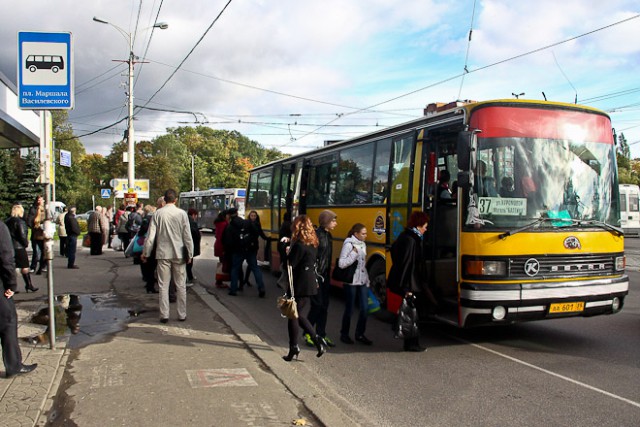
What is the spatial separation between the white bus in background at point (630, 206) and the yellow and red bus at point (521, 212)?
92.1 feet

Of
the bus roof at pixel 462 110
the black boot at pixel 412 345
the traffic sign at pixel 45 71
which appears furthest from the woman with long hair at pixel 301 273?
the traffic sign at pixel 45 71

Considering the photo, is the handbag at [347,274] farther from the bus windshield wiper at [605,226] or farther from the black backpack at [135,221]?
the black backpack at [135,221]

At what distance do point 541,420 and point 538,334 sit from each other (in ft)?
11.5

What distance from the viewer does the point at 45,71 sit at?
6.34 m

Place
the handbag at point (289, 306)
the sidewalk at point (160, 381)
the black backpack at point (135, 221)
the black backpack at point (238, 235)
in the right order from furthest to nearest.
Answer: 1. the black backpack at point (135, 221)
2. the black backpack at point (238, 235)
3. the handbag at point (289, 306)
4. the sidewalk at point (160, 381)

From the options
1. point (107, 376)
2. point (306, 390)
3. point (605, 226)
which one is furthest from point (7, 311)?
point (605, 226)

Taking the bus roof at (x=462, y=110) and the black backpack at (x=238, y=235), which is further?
the black backpack at (x=238, y=235)

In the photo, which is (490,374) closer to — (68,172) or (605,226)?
(605,226)

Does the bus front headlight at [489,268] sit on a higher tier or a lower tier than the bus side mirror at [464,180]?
lower

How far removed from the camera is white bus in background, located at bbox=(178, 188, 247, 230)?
3500 centimetres

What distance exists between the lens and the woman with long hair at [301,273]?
20.4 ft

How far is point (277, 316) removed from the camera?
9.11 m

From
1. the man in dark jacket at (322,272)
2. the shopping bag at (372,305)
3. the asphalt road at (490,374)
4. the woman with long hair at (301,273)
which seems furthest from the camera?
the shopping bag at (372,305)

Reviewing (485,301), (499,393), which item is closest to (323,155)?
(485,301)
